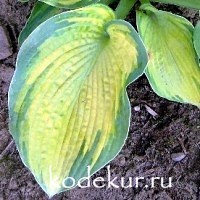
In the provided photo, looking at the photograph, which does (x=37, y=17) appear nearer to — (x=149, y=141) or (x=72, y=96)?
(x=72, y=96)

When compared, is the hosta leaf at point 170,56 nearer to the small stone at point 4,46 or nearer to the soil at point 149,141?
the soil at point 149,141

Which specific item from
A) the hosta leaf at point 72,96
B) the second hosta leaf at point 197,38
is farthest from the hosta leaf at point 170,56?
the hosta leaf at point 72,96

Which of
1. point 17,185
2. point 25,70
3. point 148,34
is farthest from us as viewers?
point 17,185

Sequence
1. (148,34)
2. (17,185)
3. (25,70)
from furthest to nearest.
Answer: (17,185)
(148,34)
(25,70)

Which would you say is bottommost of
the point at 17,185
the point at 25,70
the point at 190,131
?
the point at 17,185

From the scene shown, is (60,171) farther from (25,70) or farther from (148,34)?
(148,34)

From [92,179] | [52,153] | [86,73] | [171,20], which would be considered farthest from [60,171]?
[171,20]
